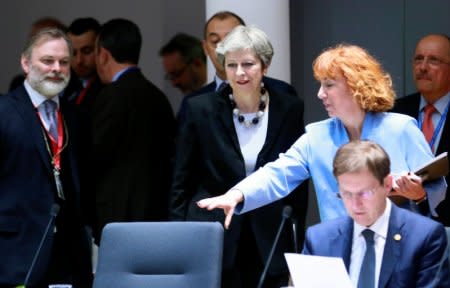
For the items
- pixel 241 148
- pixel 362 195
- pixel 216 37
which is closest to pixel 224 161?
pixel 241 148

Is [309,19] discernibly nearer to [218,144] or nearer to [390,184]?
[218,144]

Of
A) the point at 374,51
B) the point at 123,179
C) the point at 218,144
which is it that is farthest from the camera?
the point at 374,51

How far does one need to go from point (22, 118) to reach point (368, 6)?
9.96 ft

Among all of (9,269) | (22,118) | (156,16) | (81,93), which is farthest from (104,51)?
(156,16)

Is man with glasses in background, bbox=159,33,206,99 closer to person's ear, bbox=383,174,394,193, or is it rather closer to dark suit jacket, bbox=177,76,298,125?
dark suit jacket, bbox=177,76,298,125

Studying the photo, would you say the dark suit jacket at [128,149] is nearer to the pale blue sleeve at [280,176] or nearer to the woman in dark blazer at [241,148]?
the woman in dark blazer at [241,148]

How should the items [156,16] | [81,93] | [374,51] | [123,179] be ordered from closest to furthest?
[123,179] → [81,93] → [374,51] → [156,16]

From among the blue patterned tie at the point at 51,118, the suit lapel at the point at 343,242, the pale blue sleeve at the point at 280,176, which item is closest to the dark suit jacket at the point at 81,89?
the blue patterned tie at the point at 51,118

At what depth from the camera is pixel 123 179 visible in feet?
21.6

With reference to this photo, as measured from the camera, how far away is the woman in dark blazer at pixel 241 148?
540cm

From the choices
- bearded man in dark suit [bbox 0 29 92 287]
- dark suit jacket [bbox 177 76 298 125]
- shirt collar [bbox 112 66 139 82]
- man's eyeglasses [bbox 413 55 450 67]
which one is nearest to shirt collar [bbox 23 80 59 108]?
bearded man in dark suit [bbox 0 29 92 287]

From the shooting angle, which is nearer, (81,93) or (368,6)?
(81,93)

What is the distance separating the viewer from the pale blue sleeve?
16.1ft

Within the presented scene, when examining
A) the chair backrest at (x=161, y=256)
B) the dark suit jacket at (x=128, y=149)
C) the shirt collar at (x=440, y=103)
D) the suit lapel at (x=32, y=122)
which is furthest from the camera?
the dark suit jacket at (x=128, y=149)
